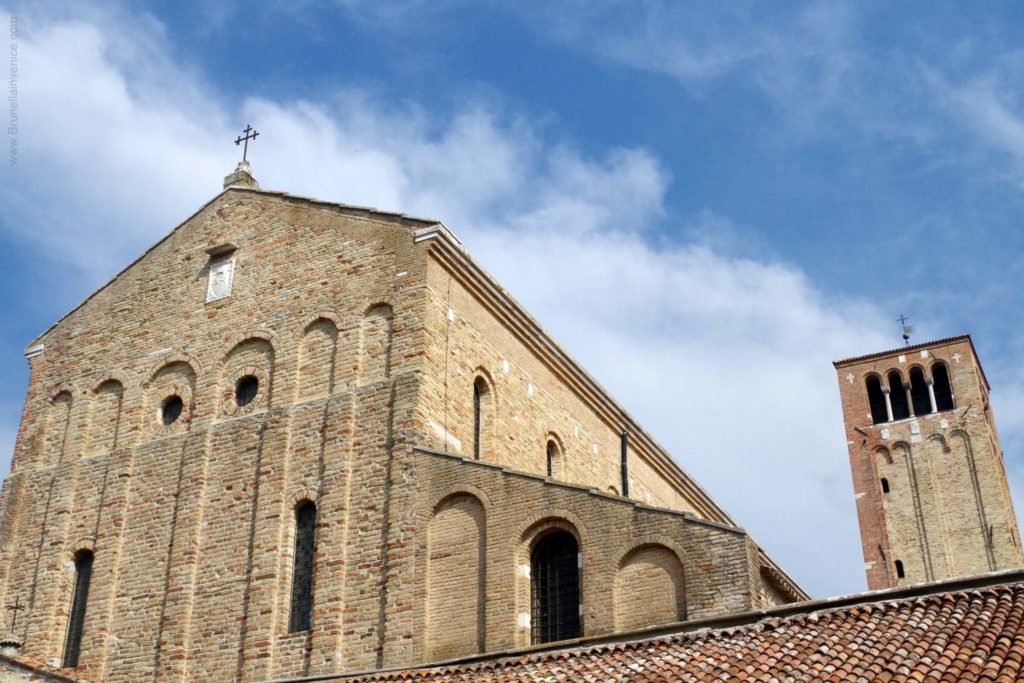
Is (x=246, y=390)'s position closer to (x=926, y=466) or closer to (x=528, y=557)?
(x=528, y=557)

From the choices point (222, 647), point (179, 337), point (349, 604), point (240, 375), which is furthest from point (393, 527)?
point (179, 337)

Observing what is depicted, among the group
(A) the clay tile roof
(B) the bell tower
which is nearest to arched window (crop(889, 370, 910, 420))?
(B) the bell tower

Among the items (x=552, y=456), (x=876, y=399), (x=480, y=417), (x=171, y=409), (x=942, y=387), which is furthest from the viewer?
(x=876, y=399)

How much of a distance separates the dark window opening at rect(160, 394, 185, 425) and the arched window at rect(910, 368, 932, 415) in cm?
3125

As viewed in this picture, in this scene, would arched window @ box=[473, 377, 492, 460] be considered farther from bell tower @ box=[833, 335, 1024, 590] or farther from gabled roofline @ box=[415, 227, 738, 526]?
bell tower @ box=[833, 335, 1024, 590]

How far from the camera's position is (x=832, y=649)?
1279 centimetres

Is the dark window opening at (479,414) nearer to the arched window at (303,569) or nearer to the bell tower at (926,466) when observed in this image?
the arched window at (303,569)

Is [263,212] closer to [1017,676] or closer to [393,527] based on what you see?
[393,527]

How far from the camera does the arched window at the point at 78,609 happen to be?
734 inches

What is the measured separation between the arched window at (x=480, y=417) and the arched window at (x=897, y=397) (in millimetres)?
28561

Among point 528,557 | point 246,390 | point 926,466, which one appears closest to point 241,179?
point 246,390

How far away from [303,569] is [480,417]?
3680mm

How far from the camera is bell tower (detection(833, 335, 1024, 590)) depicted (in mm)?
41281

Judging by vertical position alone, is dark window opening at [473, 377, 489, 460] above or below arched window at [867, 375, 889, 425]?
below
